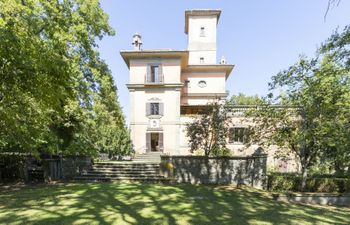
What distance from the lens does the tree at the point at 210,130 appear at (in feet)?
40.3

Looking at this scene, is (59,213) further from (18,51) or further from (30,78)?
(18,51)

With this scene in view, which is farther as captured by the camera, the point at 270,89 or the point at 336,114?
the point at 270,89

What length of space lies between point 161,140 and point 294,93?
47.3ft

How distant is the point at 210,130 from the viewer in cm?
1236

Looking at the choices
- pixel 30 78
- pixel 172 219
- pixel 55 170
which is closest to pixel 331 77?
pixel 172 219

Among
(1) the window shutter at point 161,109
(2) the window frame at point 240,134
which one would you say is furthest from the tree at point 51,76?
(2) the window frame at point 240,134

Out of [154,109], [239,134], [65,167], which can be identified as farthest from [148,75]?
[239,134]

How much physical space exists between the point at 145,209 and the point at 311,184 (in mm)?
8278

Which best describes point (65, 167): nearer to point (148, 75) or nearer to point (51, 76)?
point (51, 76)

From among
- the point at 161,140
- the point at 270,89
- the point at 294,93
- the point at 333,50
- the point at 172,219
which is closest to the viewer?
the point at 172,219

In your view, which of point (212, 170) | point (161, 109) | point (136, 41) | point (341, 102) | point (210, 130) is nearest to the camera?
point (341, 102)

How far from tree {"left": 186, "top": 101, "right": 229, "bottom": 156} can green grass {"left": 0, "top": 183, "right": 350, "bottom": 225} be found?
12.6 ft

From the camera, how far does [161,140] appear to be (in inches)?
884

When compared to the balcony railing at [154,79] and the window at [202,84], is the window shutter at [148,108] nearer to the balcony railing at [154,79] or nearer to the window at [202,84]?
the balcony railing at [154,79]
